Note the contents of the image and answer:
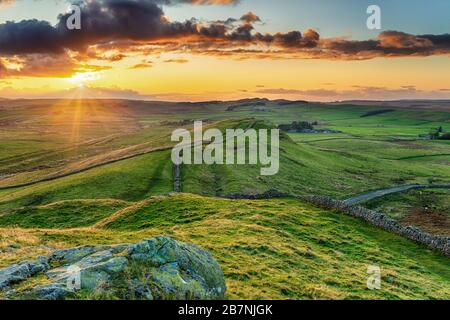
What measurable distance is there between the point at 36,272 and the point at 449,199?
3674 inches

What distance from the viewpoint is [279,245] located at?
31.2m

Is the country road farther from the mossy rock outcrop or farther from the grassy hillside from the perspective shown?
the mossy rock outcrop

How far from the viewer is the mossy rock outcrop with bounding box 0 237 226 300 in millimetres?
14992

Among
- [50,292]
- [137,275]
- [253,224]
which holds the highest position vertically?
[137,275]

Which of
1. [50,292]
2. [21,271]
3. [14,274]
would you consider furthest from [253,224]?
[50,292]

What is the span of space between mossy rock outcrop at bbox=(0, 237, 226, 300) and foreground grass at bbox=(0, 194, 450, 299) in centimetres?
209

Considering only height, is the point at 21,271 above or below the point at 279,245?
above

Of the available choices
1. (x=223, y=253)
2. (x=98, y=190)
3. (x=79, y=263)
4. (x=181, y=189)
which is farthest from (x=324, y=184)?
(x=79, y=263)

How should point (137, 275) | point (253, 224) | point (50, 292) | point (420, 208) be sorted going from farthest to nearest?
1. point (420, 208)
2. point (253, 224)
3. point (137, 275)
4. point (50, 292)

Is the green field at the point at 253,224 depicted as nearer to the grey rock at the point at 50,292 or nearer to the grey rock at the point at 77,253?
the grey rock at the point at 50,292

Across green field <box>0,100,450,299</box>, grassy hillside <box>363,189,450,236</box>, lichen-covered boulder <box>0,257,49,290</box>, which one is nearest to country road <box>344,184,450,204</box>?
grassy hillside <box>363,189,450,236</box>

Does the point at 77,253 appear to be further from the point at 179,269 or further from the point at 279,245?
the point at 279,245

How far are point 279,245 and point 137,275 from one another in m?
17.3

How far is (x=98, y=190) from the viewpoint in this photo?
87.1 metres
